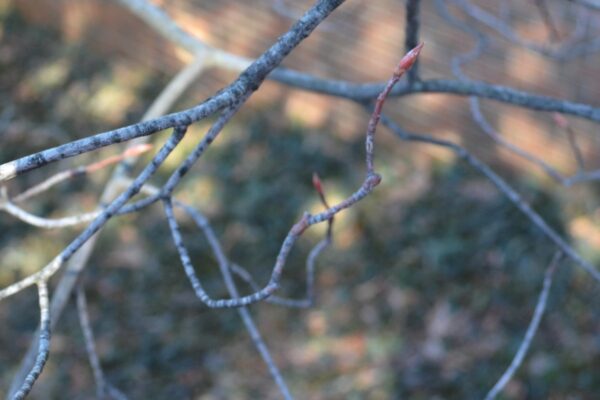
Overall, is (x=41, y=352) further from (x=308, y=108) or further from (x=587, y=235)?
(x=308, y=108)

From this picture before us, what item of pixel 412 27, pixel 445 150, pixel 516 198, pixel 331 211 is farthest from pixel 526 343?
pixel 445 150

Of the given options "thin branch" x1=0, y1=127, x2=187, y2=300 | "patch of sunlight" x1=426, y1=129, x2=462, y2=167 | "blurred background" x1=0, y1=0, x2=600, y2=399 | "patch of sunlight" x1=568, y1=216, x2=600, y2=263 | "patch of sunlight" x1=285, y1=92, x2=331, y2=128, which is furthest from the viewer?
"patch of sunlight" x1=285, y1=92, x2=331, y2=128

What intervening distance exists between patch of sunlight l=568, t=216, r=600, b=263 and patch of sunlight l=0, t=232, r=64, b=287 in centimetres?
329

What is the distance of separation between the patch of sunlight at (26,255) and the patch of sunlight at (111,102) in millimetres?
1382

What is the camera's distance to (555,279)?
4.67 meters

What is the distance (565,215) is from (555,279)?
530mm

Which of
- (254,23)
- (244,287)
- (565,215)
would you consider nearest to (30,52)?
(254,23)

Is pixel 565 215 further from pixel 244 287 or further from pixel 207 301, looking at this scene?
pixel 207 301

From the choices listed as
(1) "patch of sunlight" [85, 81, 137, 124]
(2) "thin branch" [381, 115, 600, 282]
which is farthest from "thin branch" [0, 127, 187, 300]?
(1) "patch of sunlight" [85, 81, 137, 124]

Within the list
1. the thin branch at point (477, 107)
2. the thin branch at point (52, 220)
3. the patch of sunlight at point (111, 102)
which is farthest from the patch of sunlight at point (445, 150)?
the thin branch at point (52, 220)

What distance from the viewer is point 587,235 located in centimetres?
486

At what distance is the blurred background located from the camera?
15.1ft

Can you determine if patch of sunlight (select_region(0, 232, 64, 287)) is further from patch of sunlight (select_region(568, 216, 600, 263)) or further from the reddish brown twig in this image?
the reddish brown twig

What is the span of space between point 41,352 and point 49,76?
6.37m
